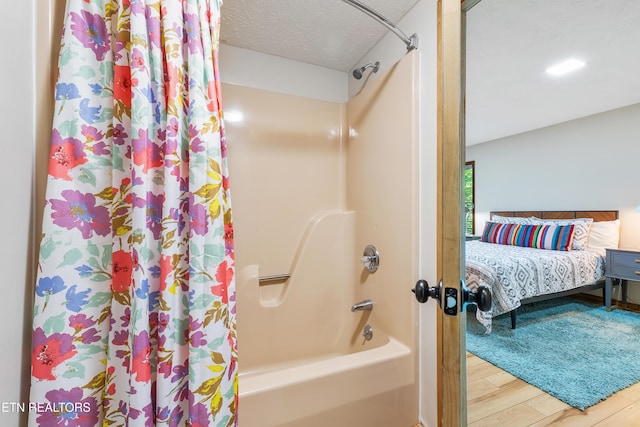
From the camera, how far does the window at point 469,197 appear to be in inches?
31.1

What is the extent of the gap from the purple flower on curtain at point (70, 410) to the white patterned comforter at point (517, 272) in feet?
3.71

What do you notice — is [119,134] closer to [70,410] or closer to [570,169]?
[70,410]

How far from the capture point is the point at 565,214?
2.77 ft

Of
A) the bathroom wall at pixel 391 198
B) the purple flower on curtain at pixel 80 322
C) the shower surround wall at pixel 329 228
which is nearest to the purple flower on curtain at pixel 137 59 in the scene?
the purple flower on curtain at pixel 80 322

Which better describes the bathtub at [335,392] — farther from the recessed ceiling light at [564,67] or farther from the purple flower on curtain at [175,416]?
the recessed ceiling light at [564,67]

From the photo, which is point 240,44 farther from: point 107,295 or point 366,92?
point 107,295

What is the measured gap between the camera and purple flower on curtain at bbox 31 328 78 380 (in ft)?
1.87

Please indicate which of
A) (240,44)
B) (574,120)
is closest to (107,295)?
(574,120)

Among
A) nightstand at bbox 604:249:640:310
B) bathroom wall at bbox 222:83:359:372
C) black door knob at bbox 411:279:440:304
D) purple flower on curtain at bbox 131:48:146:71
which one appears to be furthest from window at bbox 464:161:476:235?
→ bathroom wall at bbox 222:83:359:372

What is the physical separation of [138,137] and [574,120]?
4.45 ft

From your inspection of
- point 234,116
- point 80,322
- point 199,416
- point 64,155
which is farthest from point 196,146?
point 234,116

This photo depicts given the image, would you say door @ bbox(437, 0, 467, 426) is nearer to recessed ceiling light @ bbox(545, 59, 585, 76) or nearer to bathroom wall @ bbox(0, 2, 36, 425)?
recessed ceiling light @ bbox(545, 59, 585, 76)

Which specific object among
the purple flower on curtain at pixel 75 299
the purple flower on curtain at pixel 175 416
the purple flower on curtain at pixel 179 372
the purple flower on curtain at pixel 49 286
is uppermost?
the purple flower on curtain at pixel 49 286

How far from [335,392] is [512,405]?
2.28 ft
